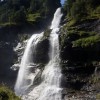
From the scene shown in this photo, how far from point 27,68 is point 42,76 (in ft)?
19.1

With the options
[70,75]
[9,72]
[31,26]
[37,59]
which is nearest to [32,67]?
[37,59]

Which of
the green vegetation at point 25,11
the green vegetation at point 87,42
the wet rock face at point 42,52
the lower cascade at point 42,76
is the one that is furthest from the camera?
the green vegetation at point 25,11

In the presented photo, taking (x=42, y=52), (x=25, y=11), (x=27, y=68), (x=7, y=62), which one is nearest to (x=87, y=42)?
(x=42, y=52)

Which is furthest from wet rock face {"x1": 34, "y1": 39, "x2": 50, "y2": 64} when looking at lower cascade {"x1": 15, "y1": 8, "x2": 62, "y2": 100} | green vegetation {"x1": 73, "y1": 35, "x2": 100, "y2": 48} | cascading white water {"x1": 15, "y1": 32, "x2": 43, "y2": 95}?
green vegetation {"x1": 73, "y1": 35, "x2": 100, "y2": 48}

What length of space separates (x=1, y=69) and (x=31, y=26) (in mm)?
16327

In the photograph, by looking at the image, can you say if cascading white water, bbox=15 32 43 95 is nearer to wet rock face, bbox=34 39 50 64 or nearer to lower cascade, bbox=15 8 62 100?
lower cascade, bbox=15 8 62 100

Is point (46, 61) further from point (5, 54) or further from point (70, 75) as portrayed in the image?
point (5, 54)

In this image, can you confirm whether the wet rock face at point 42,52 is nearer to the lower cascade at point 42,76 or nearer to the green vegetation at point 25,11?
the lower cascade at point 42,76

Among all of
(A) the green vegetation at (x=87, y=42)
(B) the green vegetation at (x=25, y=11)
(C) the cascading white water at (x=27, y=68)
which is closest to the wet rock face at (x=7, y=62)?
(C) the cascading white water at (x=27, y=68)

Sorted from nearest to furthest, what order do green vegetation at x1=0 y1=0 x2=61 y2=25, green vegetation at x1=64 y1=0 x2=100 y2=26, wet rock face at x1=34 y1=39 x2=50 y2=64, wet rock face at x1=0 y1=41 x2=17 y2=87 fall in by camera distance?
wet rock face at x1=34 y1=39 x2=50 y2=64, wet rock face at x1=0 y1=41 x2=17 y2=87, green vegetation at x1=64 y1=0 x2=100 y2=26, green vegetation at x1=0 y1=0 x2=61 y2=25

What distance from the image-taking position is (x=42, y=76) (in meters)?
43.8

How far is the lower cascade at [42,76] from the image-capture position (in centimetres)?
4075

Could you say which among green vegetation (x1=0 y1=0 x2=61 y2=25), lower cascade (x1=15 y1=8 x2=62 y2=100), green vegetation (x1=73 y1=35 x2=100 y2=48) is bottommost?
lower cascade (x1=15 y1=8 x2=62 y2=100)

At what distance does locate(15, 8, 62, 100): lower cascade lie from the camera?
1604 inches
